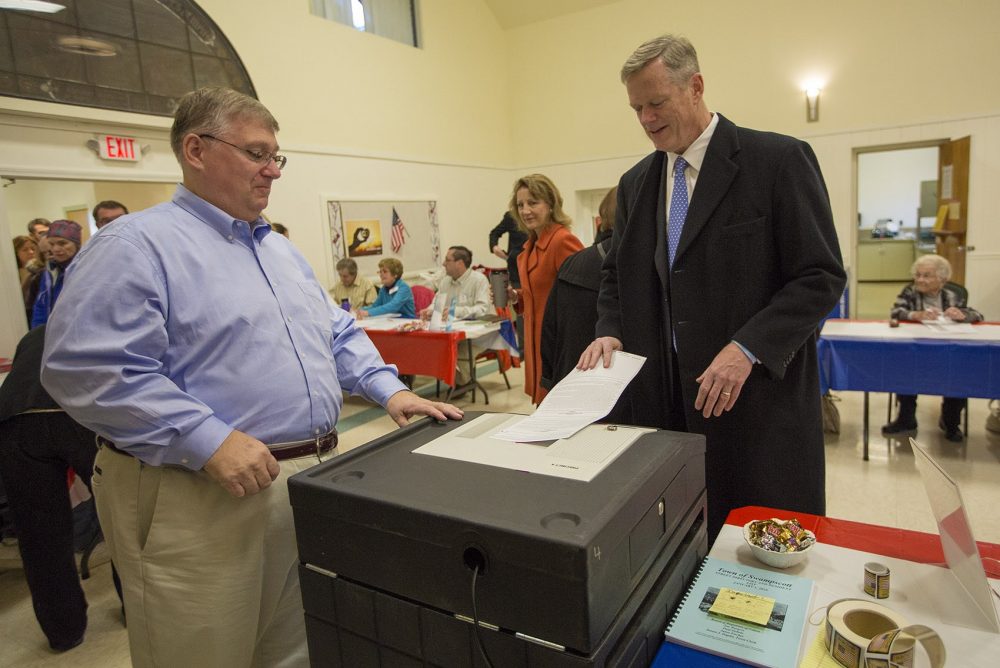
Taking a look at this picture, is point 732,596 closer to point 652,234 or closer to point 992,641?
point 992,641

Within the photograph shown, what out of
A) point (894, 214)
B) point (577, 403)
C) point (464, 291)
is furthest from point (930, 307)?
point (894, 214)

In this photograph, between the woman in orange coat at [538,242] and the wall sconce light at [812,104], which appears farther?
the wall sconce light at [812,104]

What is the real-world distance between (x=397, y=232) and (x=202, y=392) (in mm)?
6383

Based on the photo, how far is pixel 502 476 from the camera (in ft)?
2.37

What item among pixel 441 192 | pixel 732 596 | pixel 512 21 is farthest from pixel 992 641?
pixel 512 21

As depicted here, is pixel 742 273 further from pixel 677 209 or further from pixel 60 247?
pixel 60 247

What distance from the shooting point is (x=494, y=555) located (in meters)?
0.59

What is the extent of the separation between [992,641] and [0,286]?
5.41 metres

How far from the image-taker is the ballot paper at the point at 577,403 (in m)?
0.89

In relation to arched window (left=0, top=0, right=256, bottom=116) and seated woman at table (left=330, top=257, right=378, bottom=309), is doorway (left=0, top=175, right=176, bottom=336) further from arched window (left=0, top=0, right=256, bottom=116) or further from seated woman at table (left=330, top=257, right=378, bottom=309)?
seated woman at table (left=330, top=257, right=378, bottom=309)

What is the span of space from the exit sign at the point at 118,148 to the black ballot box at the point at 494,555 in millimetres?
5012

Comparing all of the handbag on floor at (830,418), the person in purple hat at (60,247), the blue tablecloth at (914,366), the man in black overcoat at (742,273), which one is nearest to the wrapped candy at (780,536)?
the man in black overcoat at (742,273)

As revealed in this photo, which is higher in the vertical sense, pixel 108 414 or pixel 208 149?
pixel 208 149

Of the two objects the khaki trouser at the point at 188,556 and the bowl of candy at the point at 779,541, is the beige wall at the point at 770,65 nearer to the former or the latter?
the bowl of candy at the point at 779,541
